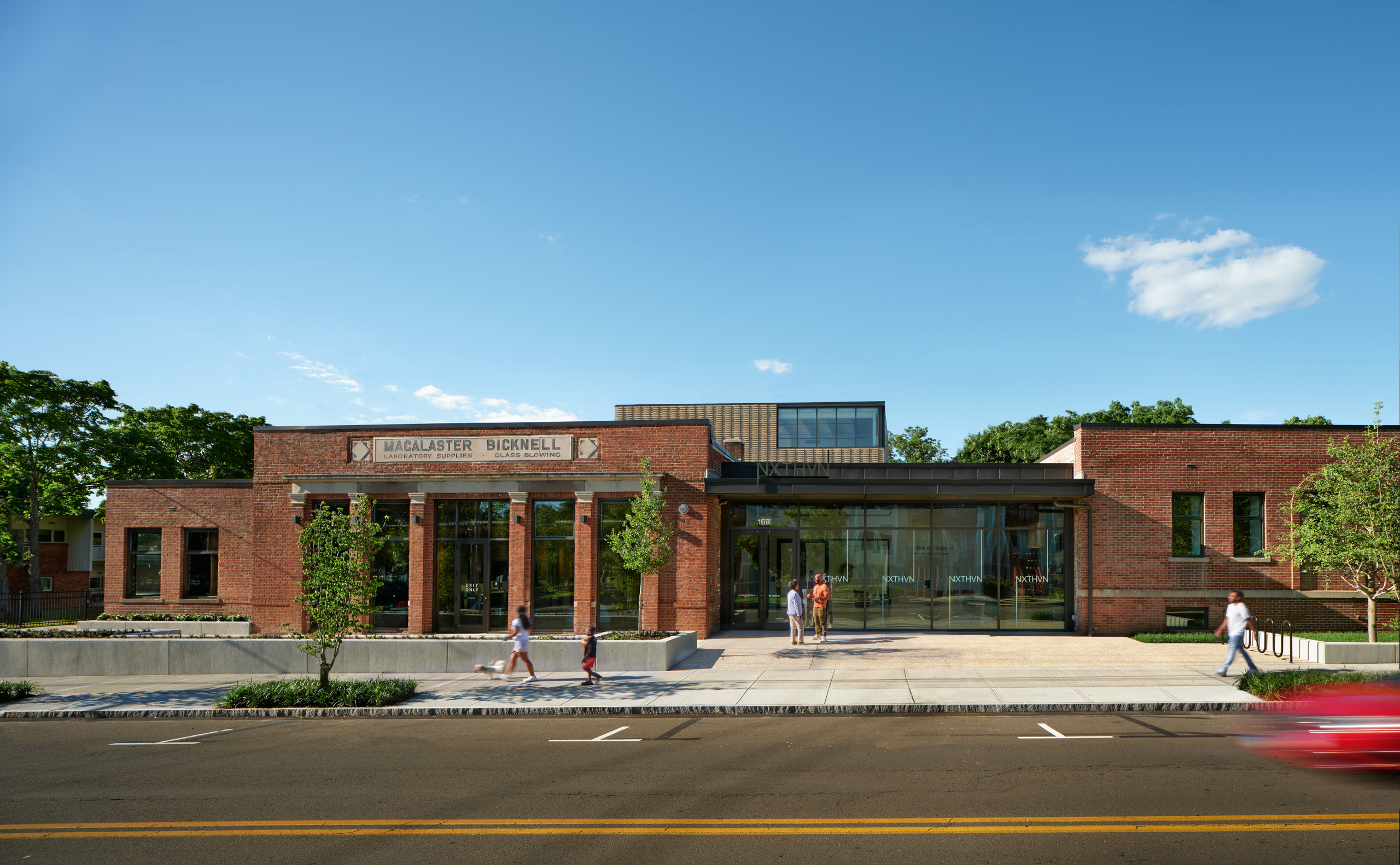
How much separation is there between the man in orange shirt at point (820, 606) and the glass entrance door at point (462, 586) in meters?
9.18

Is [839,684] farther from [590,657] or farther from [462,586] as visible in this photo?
[462,586]

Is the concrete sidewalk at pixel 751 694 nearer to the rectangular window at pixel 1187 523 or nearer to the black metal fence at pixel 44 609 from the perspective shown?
the rectangular window at pixel 1187 523

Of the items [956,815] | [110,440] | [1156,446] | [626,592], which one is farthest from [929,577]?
[110,440]

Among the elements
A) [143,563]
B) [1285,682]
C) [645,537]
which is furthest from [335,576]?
[143,563]

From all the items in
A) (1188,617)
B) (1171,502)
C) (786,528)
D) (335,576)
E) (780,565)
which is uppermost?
(1171,502)

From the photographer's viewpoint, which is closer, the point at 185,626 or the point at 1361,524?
the point at 1361,524

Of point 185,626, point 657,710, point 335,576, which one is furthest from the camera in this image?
point 185,626

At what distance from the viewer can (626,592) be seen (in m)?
23.8

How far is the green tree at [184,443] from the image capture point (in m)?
42.8

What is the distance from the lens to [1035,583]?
24422 mm

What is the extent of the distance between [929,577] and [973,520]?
2078 mm

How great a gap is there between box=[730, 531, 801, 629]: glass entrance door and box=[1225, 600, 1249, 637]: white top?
456 inches

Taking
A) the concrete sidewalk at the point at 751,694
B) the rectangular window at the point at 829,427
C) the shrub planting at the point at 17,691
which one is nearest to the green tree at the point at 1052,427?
the rectangular window at the point at 829,427

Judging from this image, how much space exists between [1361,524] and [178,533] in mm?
33434
